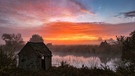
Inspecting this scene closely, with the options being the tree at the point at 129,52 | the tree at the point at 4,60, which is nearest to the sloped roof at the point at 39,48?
the tree at the point at 4,60

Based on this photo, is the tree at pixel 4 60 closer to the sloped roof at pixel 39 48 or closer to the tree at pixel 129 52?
the sloped roof at pixel 39 48

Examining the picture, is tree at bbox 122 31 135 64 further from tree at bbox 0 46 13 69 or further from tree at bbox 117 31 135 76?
tree at bbox 0 46 13 69

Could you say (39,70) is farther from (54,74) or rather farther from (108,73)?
(108,73)

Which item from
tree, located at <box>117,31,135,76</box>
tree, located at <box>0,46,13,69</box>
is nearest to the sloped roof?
tree, located at <box>0,46,13,69</box>

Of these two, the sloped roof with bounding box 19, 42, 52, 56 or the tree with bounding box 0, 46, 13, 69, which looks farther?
the sloped roof with bounding box 19, 42, 52, 56

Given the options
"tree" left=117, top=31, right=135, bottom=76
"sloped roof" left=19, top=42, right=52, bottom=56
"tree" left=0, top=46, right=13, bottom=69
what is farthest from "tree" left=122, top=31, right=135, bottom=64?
"tree" left=0, top=46, right=13, bottom=69

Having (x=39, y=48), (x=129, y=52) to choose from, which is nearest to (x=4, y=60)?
(x=39, y=48)

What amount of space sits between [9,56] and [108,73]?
15.5 meters

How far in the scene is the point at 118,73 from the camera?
3288cm

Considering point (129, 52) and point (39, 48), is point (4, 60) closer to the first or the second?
point (39, 48)

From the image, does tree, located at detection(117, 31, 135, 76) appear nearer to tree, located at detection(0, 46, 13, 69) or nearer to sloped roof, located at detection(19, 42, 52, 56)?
sloped roof, located at detection(19, 42, 52, 56)

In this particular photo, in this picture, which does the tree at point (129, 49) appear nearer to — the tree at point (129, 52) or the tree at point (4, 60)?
the tree at point (129, 52)

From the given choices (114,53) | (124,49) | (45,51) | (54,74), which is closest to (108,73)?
(54,74)

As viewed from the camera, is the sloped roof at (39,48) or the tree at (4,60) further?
the sloped roof at (39,48)
